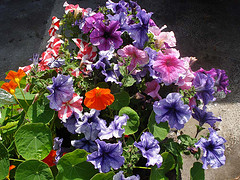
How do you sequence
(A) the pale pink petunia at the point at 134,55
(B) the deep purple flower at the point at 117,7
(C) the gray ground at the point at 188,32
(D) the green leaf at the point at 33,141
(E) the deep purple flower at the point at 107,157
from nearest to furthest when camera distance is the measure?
1. (E) the deep purple flower at the point at 107,157
2. (D) the green leaf at the point at 33,141
3. (A) the pale pink petunia at the point at 134,55
4. (B) the deep purple flower at the point at 117,7
5. (C) the gray ground at the point at 188,32

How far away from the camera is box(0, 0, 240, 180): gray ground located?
98.4 inches

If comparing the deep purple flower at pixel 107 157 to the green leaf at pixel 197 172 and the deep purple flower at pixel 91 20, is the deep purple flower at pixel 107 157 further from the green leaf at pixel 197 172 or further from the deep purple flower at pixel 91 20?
the deep purple flower at pixel 91 20


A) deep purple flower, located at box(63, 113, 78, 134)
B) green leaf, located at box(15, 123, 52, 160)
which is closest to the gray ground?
deep purple flower, located at box(63, 113, 78, 134)

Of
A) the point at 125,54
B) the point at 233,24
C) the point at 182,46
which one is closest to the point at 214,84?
the point at 125,54

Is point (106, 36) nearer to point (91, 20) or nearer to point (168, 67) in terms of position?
point (91, 20)

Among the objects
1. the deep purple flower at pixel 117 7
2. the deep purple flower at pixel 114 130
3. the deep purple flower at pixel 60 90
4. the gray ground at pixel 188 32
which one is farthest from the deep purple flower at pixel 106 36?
the gray ground at pixel 188 32

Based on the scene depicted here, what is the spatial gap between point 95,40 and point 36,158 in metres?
0.63

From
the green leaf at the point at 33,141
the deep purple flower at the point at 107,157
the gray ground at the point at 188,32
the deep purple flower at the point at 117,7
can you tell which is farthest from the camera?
the gray ground at the point at 188,32

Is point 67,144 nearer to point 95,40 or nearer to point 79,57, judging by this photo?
point 79,57

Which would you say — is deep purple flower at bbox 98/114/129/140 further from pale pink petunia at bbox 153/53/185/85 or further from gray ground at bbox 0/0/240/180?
gray ground at bbox 0/0/240/180

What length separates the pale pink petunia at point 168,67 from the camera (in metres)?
1.28

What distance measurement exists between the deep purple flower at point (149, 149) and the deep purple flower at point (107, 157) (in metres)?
0.08

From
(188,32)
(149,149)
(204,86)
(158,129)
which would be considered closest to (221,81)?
(204,86)

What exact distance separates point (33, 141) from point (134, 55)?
62cm
